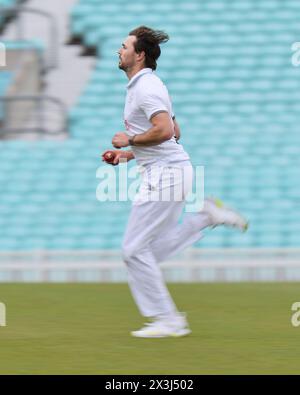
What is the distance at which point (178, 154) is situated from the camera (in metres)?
7.39

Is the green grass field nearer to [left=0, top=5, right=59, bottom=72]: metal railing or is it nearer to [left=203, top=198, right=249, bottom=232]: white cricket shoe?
[left=203, top=198, right=249, bottom=232]: white cricket shoe

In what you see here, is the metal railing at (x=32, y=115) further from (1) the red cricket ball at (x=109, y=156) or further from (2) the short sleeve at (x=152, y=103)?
(2) the short sleeve at (x=152, y=103)

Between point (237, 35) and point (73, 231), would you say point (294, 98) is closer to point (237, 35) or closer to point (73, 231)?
point (237, 35)

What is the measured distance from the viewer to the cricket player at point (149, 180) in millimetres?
7199

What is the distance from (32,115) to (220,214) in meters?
10.4

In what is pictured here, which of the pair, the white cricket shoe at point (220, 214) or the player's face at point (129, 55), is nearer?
the player's face at point (129, 55)

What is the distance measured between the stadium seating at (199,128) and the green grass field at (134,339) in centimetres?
439

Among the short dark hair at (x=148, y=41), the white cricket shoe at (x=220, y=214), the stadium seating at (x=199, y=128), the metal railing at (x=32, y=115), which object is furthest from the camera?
the metal railing at (x=32, y=115)

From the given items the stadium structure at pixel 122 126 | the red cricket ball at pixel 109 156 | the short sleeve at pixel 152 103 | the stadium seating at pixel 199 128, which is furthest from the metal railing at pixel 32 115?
the short sleeve at pixel 152 103

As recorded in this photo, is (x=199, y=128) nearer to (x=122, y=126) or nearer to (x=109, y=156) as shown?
(x=122, y=126)

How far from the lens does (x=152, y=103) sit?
709 cm

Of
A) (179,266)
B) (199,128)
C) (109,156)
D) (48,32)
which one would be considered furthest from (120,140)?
(48,32)

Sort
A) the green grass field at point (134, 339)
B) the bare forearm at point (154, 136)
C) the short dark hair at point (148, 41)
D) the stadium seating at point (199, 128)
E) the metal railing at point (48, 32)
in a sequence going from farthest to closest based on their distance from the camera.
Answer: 1. the metal railing at point (48, 32)
2. the stadium seating at point (199, 128)
3. the short dark hair at point (148, 41)
4. the bare forearm at point (154, 136)
5. the green grass field at point (134, 339)

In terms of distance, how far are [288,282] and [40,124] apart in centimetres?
A: 616
